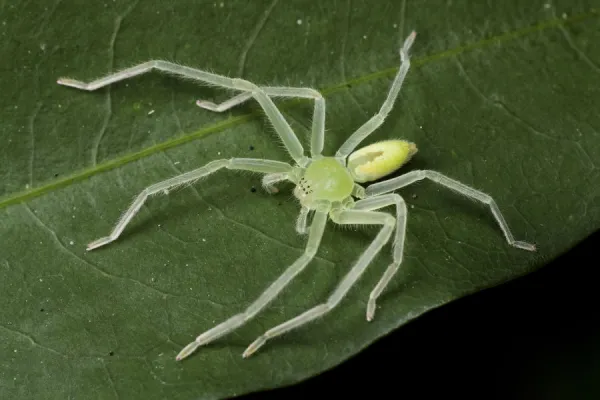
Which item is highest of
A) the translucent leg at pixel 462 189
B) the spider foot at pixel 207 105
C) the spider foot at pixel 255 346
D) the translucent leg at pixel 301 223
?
the spider foot at pixel 207 105

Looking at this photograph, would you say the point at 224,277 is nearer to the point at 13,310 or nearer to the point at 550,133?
the point at 13,310

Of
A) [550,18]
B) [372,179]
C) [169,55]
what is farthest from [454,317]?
[169,55]

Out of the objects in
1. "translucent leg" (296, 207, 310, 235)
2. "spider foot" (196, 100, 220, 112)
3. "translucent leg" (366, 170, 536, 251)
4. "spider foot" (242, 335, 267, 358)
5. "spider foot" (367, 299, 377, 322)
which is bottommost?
"spider foot" (242, 335, 267, 358)

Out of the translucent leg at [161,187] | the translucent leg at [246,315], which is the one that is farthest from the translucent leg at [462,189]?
the translucent leg at [161,187]

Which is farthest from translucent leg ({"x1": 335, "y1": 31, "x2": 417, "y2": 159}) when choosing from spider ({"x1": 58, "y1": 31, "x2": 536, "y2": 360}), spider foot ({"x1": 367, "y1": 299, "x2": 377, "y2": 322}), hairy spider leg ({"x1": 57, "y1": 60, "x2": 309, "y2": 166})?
spider foot ({"x1": 367, "y1": 299, "x2": 377, "y2": 322})

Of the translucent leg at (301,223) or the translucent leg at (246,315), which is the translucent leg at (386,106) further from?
the translucent leg at (246,315)

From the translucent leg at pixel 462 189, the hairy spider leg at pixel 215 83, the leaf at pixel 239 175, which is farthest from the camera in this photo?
the translucent leg at pixel 462 189

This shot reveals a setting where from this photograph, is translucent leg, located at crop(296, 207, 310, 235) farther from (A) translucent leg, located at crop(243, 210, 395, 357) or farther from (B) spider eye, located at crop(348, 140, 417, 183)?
(B) spider eye, located at crop(348, 140, 417, 183)
